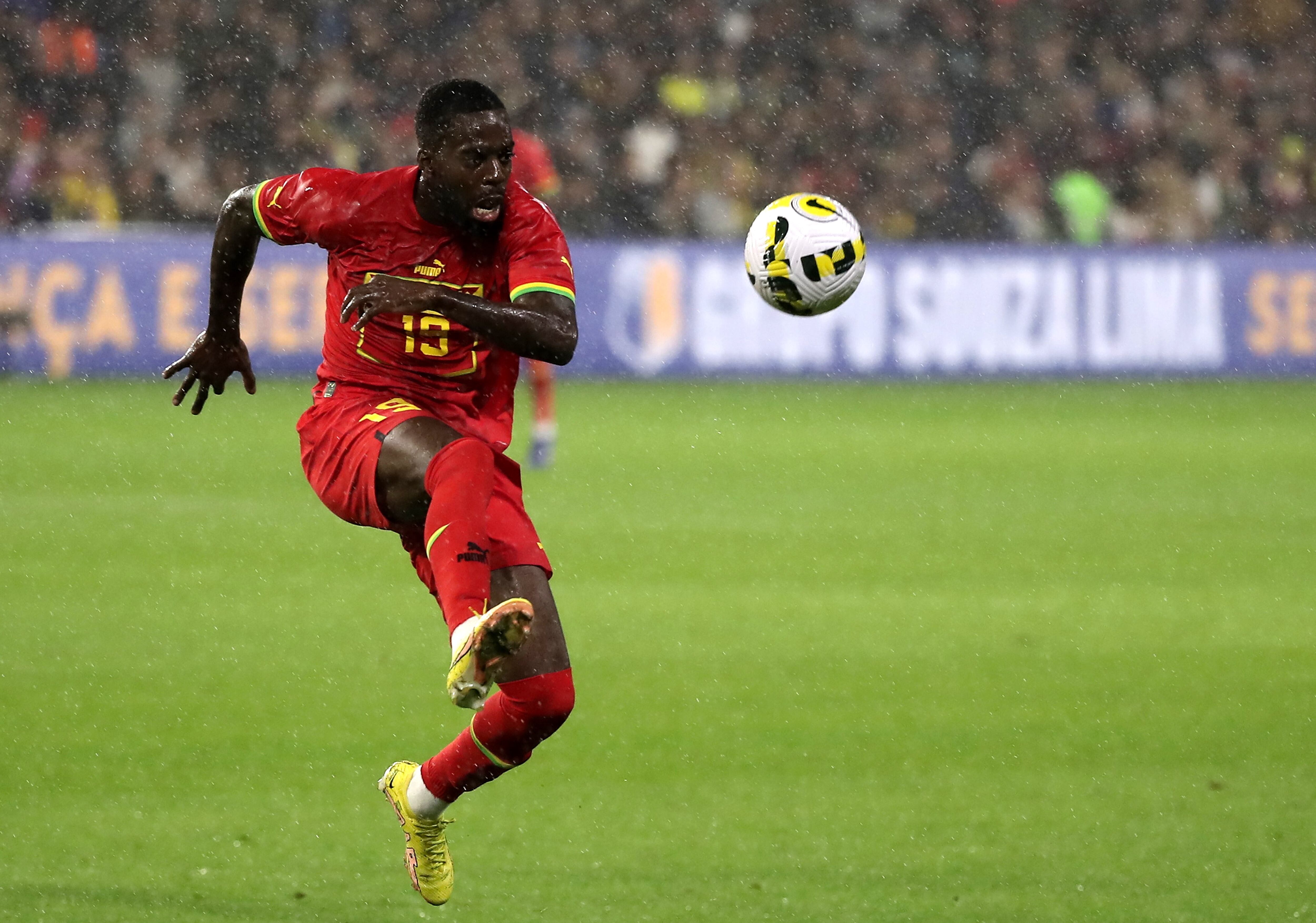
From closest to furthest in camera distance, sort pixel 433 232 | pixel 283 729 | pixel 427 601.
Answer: pixel 433 232, pixel 283 729, pixel 427 601

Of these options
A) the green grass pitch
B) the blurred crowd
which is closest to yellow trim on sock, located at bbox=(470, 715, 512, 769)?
the green grass pitch

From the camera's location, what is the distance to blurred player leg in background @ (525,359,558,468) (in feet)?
40.5

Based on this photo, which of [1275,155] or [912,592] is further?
[1275,155]

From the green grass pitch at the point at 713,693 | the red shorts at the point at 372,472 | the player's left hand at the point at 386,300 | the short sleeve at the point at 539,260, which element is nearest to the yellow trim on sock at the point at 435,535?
the red shorts at the point at 372,472

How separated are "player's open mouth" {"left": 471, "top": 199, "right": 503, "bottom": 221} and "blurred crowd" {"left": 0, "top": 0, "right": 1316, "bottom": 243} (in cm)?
1461

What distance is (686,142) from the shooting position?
2083 cm

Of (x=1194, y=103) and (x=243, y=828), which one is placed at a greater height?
(x=1194, y=103)

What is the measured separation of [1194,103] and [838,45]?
4327mm

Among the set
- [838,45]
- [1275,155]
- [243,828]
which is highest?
[838,45]

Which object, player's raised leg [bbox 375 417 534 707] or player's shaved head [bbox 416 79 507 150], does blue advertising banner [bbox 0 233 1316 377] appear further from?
player's raised leg [bbox 375 417 534 707]

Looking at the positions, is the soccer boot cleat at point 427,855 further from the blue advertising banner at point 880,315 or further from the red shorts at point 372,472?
the blue advertising banner at point 880,315

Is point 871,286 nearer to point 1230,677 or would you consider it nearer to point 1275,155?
point 1275,155

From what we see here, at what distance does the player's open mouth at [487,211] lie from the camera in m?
4.79

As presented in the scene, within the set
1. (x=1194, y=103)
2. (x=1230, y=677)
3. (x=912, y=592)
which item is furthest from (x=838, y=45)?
(x=1230, y=677)
